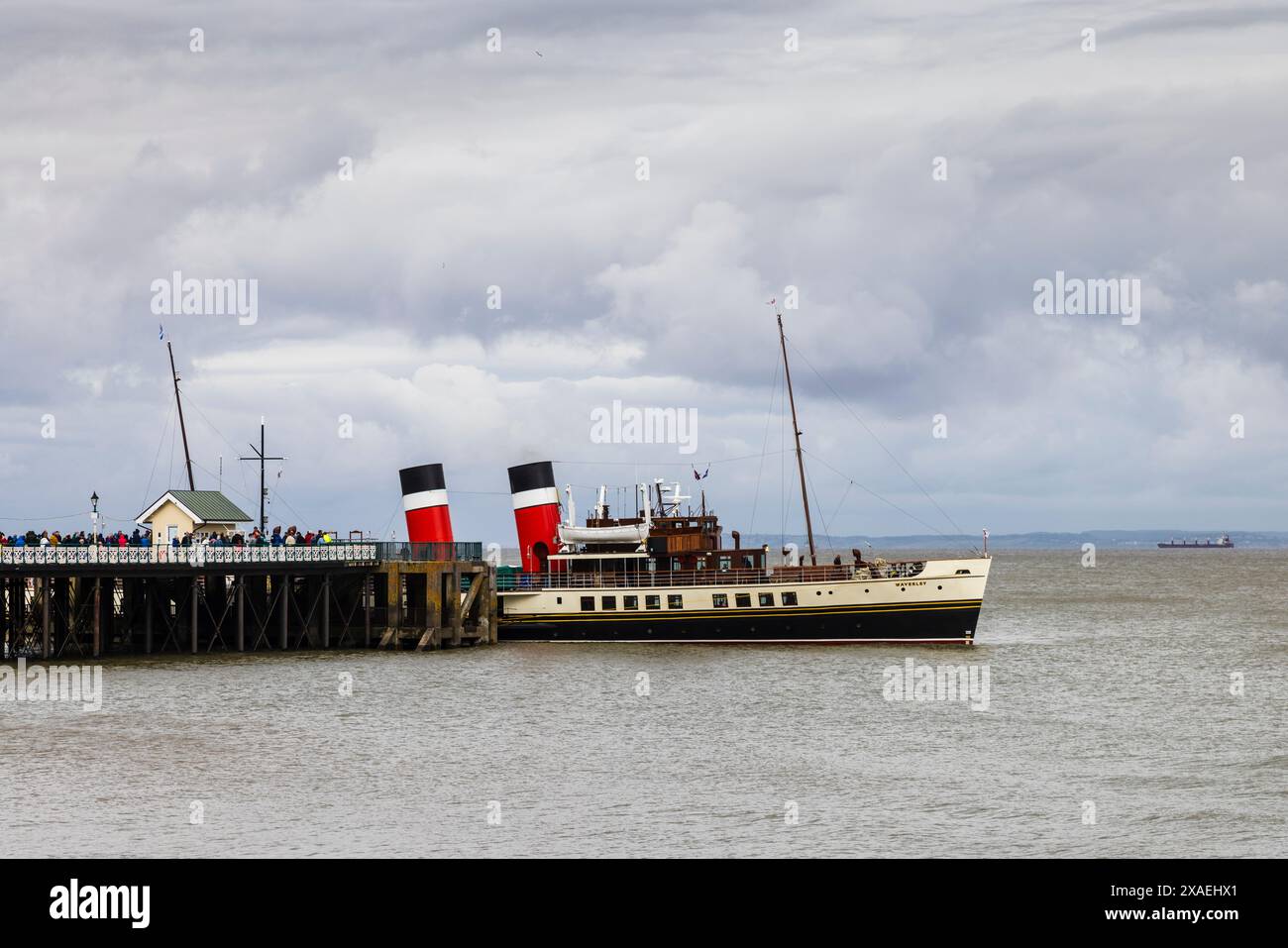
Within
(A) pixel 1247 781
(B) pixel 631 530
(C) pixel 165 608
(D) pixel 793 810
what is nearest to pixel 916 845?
(D) pixel 793 810

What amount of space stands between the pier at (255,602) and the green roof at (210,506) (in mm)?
2782

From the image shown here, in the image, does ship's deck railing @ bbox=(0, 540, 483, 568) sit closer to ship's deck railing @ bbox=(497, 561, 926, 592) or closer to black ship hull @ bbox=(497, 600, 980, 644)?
ship's deck railing @ bbox=(497, 561, 926, 592)

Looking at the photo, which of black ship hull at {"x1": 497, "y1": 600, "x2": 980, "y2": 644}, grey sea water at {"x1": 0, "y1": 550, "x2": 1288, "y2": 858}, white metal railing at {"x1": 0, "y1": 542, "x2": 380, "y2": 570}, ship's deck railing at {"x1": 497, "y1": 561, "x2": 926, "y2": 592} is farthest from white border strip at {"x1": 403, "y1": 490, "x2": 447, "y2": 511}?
grey sea water at {"x1": 0, "y1": 550, "x2": 1288, "y2": 858}

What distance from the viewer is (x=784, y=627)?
66.7 meters

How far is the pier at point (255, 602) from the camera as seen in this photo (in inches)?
2402

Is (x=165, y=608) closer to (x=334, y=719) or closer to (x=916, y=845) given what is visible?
(x=334, y=719)

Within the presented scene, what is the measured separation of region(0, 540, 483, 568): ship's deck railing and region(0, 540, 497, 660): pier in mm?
45

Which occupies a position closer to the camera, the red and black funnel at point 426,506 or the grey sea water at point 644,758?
the grey sea water at point 644,758

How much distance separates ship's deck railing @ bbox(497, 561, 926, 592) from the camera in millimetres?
66750

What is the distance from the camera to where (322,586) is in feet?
215

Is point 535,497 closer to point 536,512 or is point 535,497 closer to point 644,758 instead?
point 536,512

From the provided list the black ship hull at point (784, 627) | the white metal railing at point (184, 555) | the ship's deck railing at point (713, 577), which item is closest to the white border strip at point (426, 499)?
the ship's deck railing at point (713, 577)

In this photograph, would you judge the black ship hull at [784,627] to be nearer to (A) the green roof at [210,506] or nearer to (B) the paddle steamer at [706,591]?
(B) the paddle steamer at [706,591]
